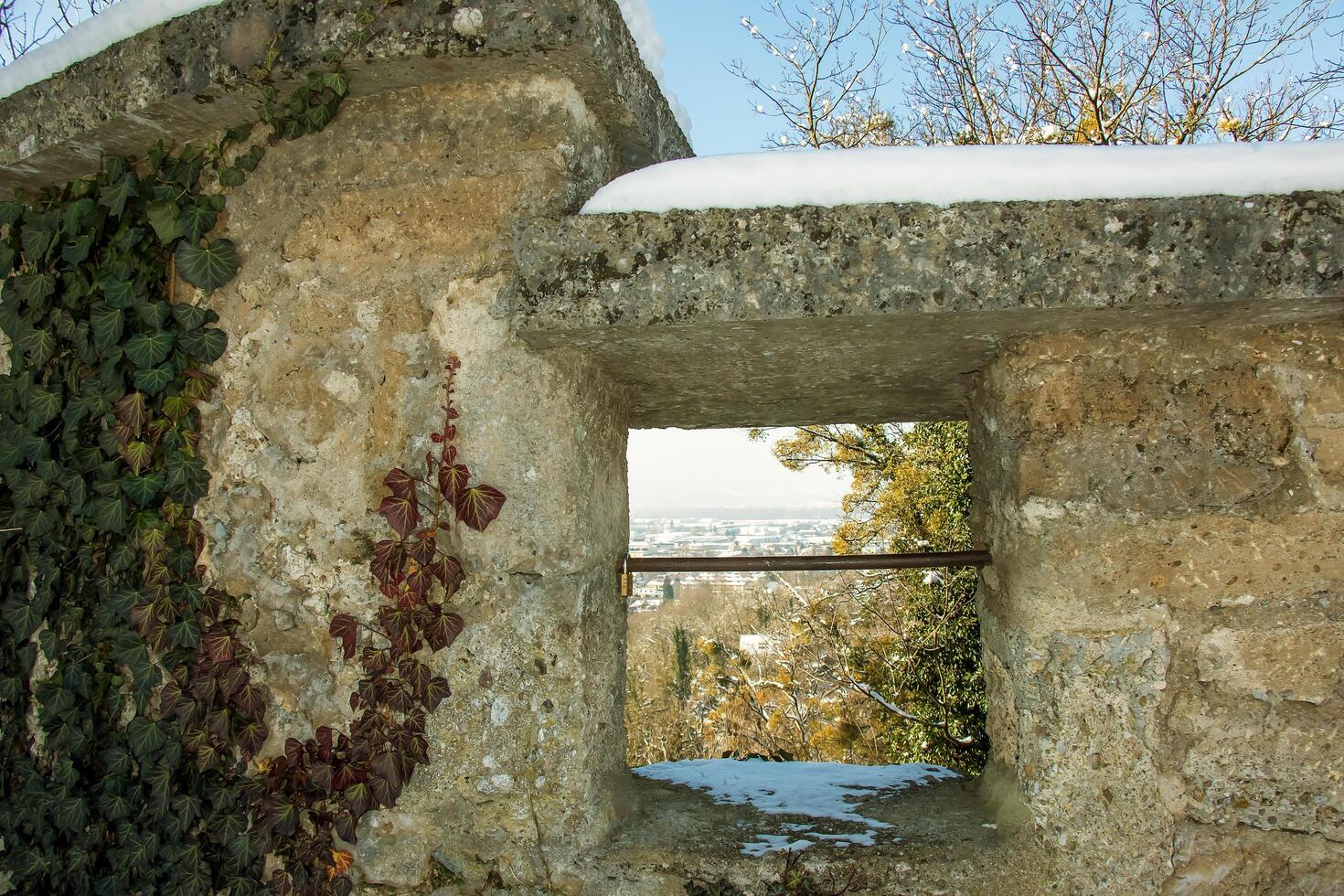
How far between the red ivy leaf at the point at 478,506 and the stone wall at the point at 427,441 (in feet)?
0.11

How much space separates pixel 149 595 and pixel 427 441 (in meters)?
0.60

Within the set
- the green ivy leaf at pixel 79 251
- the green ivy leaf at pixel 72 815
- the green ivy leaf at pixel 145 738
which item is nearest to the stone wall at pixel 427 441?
the green ivy leaf at pixel 145 738

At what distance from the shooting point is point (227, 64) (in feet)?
4.85

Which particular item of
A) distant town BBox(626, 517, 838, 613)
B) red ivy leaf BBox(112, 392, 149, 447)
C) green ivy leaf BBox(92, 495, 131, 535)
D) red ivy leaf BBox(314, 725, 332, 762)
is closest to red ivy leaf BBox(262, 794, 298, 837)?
red ivy leaf BBox(314, 725, 332, 762)

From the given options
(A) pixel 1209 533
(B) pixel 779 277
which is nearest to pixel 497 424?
(B) pixel 779 277

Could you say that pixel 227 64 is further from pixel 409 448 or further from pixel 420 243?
pixel 409 448

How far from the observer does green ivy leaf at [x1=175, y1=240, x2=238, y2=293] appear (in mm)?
1567

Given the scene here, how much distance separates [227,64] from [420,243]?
451 mm

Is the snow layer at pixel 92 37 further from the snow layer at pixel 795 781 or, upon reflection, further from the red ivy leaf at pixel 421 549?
the snow layer at pixel 795 781

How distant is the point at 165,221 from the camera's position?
62.5 inches

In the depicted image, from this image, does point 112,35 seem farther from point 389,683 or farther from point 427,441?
point 389,683

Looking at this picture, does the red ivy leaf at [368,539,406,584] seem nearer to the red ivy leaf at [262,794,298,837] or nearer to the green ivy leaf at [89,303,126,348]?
the red ivy leaf at [262,794,298,837]

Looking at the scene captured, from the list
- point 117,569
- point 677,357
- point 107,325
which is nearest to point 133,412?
point 107,325

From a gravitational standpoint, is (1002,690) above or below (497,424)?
below
